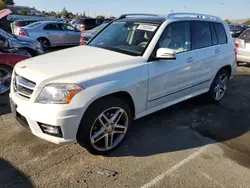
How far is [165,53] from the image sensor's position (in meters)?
3.32

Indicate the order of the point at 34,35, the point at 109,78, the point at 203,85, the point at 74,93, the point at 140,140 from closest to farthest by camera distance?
1. the point at 74,93
2. the point at 109,78
3. the point at 140,140
4. the point at 203,85
5. the point at 34,35

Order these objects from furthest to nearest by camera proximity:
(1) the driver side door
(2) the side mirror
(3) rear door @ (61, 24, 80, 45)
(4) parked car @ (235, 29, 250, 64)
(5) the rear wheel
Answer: (3) rear door @ (61, 24, 80, 45) < (5) the rear wheel < (4) parked car @ (235, 29, 250, 64) < (1) the driver side door < (2) the side mirror

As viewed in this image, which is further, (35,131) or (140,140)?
(140,140)

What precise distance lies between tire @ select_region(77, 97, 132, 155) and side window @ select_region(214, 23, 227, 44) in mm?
2858

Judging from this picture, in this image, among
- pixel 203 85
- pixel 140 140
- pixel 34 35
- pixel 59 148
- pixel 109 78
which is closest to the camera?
pixel 109 78

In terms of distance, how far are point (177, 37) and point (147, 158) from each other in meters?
1.99

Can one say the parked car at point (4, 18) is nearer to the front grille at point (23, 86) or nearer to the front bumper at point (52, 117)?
the front grille at point (23, 86)

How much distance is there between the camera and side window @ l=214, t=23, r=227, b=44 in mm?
4945

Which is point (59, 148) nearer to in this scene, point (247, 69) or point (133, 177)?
point (133, 177)

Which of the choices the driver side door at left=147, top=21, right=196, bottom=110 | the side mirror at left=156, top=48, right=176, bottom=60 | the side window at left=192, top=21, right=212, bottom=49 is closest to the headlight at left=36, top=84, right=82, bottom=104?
the driver side door at left=147, top=21, right=196, bottom=110

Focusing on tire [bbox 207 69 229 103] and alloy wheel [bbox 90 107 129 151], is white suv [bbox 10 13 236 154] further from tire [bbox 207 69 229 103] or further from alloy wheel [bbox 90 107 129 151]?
tire [bbox 207 69 229 103]

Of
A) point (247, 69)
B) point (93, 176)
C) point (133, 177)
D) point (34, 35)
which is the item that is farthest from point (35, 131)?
point (34, 35)

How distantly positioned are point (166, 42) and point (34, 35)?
1010 cm

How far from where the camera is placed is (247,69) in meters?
9.14
